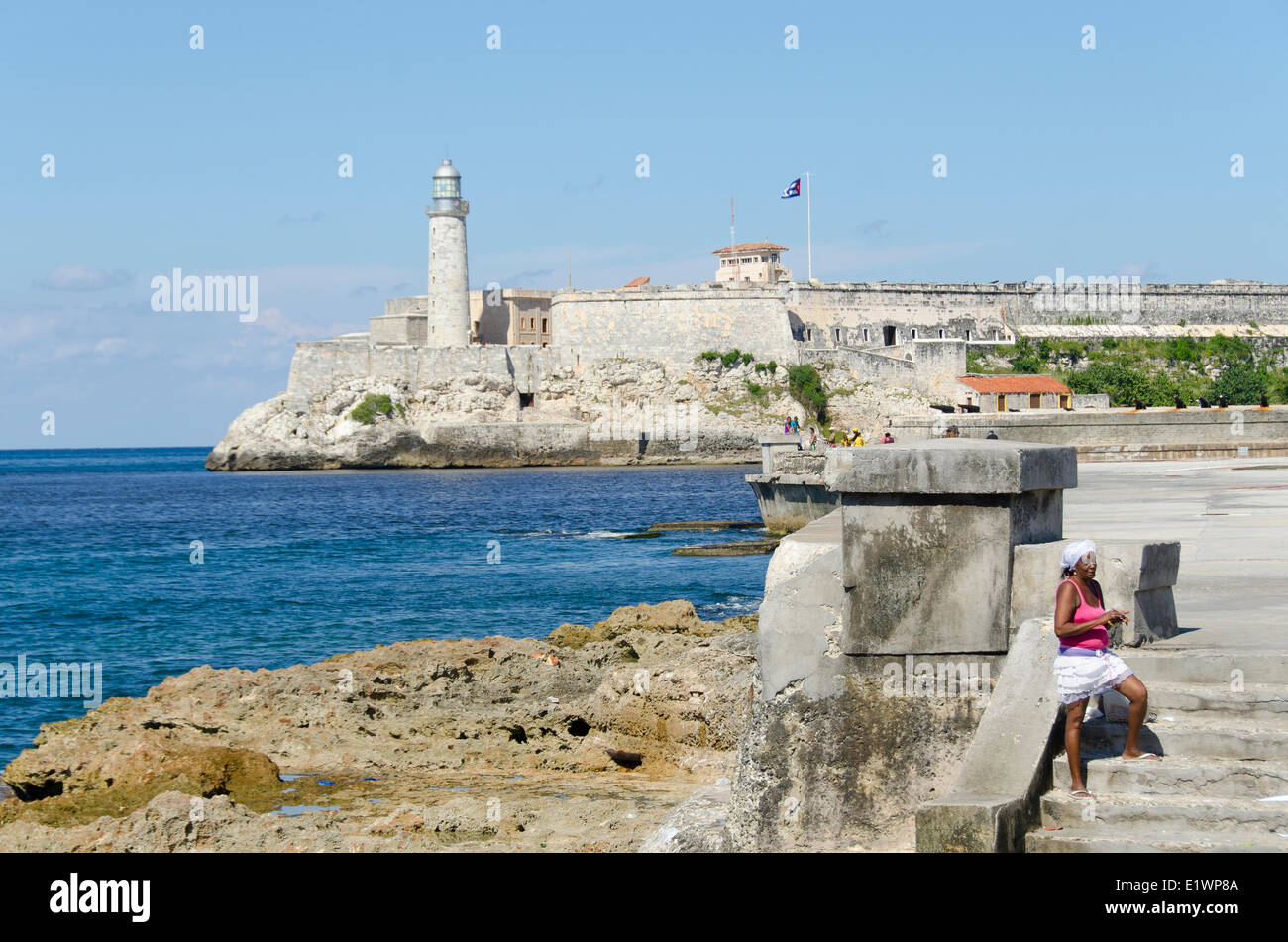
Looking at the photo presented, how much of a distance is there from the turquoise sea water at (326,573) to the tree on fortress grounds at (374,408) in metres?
14.1

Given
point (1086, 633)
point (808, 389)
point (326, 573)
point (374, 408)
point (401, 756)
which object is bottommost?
point (326, 573)

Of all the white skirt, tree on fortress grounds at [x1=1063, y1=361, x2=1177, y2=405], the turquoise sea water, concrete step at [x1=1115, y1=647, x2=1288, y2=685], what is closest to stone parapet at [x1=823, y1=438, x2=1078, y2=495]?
the white skirt

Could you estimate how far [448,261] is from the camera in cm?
6856

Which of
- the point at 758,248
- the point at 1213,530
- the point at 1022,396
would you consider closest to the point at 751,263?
the point at 758,248

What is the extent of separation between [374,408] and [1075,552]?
66.7 metres

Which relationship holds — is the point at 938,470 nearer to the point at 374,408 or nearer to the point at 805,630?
the point at 805,630

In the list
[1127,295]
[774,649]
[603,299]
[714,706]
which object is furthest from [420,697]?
[1127,295]

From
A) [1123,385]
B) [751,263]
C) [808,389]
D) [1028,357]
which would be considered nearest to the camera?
[1123,385]

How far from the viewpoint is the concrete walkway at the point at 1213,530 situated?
17.8ft

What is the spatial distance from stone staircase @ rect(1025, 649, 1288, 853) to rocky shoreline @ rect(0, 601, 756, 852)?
2090mm

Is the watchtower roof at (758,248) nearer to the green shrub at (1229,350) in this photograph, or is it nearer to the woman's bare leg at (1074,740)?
the green shrub at (1229,350)

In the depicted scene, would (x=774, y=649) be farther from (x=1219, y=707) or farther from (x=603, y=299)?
(x=603, y=299)
